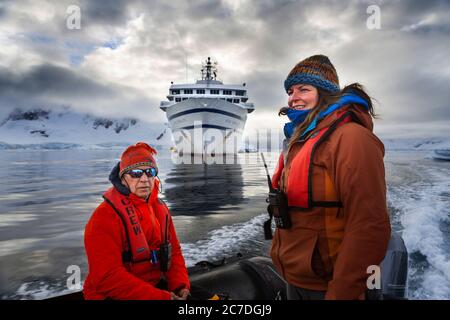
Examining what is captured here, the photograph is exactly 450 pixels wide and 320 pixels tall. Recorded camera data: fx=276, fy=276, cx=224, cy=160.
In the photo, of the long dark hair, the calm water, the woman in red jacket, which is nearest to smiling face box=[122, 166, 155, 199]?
the woman in red jacket

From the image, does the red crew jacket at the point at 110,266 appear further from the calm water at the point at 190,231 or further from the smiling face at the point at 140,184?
the calm water at the point at 190,231

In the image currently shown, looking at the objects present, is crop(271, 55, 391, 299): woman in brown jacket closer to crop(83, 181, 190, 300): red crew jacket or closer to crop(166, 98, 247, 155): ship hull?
crop(83, 181, 190, 300): red crew jacket

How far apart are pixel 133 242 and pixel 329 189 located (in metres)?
1.80

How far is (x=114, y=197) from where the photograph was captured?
2564 mm

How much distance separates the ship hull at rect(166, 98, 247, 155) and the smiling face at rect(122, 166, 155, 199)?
3603 centimetres

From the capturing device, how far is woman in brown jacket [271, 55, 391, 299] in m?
1.42

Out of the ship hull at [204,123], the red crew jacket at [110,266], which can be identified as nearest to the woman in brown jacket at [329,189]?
the red crew jacket at [110,266]

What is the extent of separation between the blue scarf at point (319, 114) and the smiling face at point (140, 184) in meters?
1.43

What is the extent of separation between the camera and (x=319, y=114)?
1.78m

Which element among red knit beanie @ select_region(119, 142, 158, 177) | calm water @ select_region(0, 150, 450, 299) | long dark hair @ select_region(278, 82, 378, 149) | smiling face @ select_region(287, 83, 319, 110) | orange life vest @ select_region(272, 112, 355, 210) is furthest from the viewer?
calm water @ select_region(0, 150, 450, 299)
